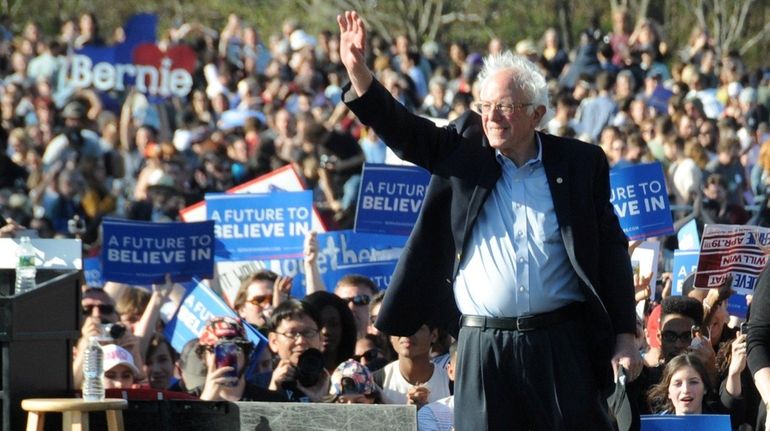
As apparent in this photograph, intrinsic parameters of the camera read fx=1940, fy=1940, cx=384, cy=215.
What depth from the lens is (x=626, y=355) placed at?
6371 mm

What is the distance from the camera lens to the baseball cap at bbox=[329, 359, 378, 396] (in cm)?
834

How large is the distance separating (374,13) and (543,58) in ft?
34.2

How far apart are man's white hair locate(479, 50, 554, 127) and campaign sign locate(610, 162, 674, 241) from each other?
4505 mm

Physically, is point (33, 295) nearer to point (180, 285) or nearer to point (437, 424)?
point (437, 424)

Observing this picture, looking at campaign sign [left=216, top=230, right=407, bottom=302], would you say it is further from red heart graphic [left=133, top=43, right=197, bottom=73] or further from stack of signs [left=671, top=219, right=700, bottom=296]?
red heart graphic [left=133, top=43, right=197, bottom=73]

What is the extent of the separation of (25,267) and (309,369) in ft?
6.51

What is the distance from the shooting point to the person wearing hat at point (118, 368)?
9.08 meters

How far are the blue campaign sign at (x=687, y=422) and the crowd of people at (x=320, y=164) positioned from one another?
0.34m

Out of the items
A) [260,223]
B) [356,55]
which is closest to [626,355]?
[356,55]

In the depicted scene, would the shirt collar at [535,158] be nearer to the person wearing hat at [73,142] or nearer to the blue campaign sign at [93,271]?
the blue campaign sign at [93,271]

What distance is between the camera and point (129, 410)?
24.9ft

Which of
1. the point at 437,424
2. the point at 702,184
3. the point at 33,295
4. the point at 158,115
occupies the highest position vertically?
the point at 158,115

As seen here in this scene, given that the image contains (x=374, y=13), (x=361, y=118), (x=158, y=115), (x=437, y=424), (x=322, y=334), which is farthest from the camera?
(x=374, y=13)

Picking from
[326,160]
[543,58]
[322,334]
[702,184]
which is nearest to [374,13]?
[543,58]
